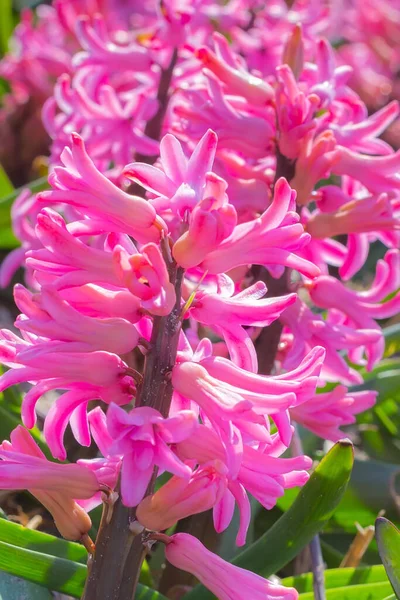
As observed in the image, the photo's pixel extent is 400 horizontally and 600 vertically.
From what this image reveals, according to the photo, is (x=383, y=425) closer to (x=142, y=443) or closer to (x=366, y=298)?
(x=366, y=298)

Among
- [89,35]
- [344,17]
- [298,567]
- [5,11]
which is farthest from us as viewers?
[344,17]

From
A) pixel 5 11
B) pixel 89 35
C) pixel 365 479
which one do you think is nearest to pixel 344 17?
pixel 5 11

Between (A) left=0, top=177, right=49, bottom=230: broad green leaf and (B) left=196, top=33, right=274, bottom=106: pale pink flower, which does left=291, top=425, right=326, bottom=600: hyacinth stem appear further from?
(A) left=0, top=177, right=49, bottom=230: broad green leaf

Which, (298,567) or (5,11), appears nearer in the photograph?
(298,567)

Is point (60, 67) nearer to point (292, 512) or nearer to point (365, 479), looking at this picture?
point (365, 479)

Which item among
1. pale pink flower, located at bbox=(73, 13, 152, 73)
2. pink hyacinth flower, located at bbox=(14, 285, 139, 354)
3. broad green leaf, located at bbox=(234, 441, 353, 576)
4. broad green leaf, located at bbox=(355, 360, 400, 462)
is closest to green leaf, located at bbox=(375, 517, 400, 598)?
broad green leaf, located at bbox=(234, 441, 353, 576)

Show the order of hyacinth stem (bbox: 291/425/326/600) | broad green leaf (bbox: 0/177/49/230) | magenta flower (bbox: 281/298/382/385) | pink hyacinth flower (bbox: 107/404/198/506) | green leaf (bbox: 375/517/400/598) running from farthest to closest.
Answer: broad green leaf (bbox: 0/177/49/230)
magenta flower (bbox: 281/298/382/385)
hyacinth stem (bbox: 291/425/326/600)
green leaf (bbox: 375/517/400/598)
pink hyacinth flower (bbox: 107/404/198/506)
